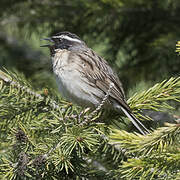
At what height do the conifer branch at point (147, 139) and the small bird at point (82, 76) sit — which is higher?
the conifer branch at point (147, 139)

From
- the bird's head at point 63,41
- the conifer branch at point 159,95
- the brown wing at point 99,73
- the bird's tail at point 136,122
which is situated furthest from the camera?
the bird's head at point 63,41

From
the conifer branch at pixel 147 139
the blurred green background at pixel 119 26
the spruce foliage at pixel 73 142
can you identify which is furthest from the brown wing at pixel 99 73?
the conifer branch at pixel 147 139

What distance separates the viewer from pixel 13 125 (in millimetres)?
3322

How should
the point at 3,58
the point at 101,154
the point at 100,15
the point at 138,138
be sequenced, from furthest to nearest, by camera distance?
the point at 3,58
the point at 100,15
the point at 101,154
the point at 138,138

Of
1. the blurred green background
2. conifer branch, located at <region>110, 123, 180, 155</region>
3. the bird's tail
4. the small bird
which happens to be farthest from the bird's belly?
conifer branch, located at <region>110, 123, 180, 155</region>

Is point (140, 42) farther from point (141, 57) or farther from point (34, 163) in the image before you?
point (34, 163)

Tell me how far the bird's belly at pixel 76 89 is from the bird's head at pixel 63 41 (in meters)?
0.47

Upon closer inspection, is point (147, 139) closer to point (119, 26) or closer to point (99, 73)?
point (99, 73)

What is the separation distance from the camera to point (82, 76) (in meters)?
4.03

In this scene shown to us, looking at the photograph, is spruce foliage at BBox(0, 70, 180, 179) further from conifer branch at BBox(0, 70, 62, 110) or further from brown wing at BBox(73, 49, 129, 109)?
brown wing at BBox(73, 49, 129, 109)

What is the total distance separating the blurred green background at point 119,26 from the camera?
447 centimetres

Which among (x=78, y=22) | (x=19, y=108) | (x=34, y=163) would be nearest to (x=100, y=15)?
(x=78, y=22)

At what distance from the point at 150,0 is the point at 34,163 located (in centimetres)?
276

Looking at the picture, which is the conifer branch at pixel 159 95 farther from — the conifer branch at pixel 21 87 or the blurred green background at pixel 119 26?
the blurred green background at pixel 119 26
